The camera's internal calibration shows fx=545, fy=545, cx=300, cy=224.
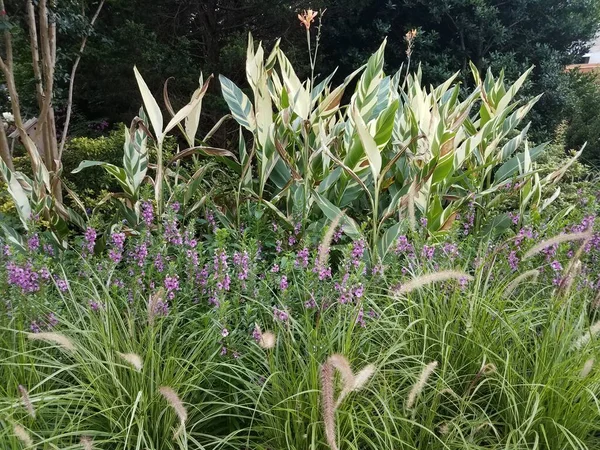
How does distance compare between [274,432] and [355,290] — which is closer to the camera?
[274,432]

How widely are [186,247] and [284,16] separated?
4569 mm

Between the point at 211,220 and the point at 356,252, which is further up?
the point at 356,252

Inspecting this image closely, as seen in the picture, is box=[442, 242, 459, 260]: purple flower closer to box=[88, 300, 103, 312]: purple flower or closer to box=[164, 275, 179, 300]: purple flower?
box=[164, 275, 179, 300]: purple flower

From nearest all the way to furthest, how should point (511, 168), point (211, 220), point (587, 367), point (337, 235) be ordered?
point (587, 367)
point (337, 235)
point (211, 220)
point (511, 168)

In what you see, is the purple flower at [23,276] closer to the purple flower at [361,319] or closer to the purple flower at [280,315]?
the purple flower at [280,315]

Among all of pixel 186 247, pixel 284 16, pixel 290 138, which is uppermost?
pixel 284 16

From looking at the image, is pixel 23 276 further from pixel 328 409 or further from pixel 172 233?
pixel 328 409

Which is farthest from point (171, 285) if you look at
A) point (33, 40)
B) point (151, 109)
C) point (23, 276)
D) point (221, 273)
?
point (33, 40)

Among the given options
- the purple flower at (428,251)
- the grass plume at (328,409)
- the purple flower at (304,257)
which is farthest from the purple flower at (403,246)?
the grass plume at (328,409)

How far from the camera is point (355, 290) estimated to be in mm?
1630

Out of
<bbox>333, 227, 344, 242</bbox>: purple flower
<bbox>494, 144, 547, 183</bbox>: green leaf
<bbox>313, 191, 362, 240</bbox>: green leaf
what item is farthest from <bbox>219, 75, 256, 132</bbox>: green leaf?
<bbox>494, 144, 547, 183</bbox>: green leaf

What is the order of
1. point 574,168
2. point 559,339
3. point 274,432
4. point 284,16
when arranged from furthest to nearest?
point 284,16, point 574,168, point 559,339, point 274,432

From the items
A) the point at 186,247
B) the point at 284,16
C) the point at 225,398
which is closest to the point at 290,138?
the point at 186,247

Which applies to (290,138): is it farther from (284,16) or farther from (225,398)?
(284,16)
